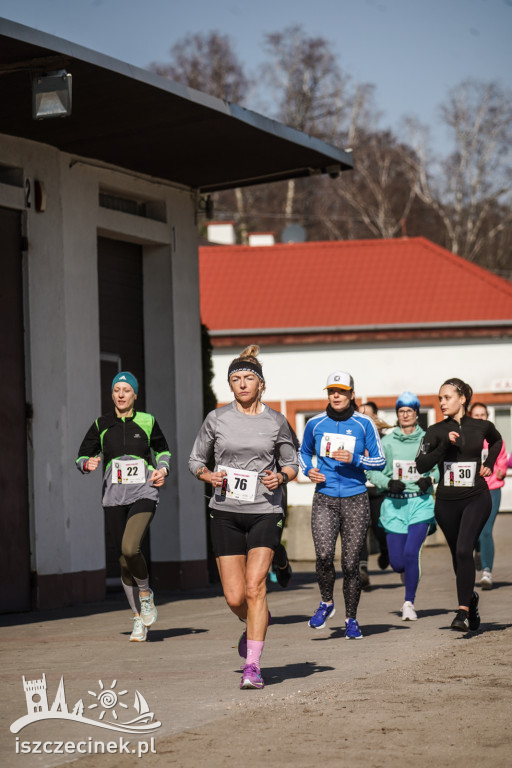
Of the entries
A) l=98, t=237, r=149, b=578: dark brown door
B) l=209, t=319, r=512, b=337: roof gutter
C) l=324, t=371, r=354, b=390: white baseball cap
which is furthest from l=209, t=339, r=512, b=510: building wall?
l=324, t=371, r=354, b=390: white baseball cap

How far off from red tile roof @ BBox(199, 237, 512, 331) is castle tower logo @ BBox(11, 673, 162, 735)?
A: 26921 millimetres

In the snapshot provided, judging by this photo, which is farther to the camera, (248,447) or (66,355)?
(66,355)

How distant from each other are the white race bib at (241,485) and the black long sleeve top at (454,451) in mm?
2739

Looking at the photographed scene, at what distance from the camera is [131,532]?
10281 mm

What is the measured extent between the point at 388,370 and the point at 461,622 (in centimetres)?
2396

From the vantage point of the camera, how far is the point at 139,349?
1594 centimetres

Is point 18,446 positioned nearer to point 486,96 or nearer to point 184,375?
point 184,375

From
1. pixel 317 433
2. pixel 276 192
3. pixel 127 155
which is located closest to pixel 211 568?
pixel 127 155

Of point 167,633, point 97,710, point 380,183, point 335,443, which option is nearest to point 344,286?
point 380,183

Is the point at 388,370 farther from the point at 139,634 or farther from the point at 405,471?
the point at 139,634

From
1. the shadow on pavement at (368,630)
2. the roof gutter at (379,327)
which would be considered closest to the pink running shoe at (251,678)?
the shadow on pavement at (368,630)

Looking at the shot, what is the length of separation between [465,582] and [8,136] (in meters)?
6.42

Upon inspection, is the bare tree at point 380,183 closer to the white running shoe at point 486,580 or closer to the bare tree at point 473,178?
the bare tree at point 473,178

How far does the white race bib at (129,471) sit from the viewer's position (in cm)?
1041
